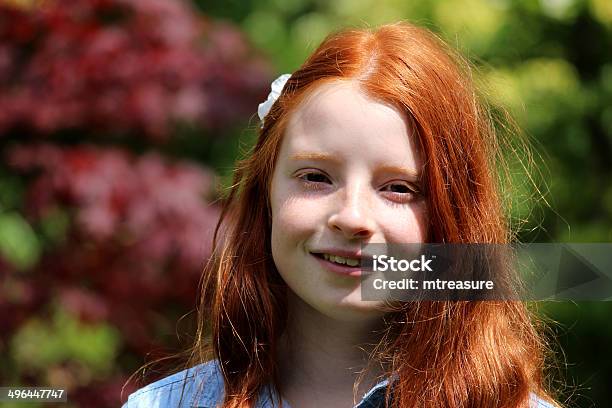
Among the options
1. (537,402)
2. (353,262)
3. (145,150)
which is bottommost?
(537,402)

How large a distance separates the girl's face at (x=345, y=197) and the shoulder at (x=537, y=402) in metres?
0.30

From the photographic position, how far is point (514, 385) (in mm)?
1700

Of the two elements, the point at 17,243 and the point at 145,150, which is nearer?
the point at 17,243

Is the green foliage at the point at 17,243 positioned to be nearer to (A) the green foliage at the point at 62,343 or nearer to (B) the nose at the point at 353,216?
(A) the green foliage at the point at 62,343

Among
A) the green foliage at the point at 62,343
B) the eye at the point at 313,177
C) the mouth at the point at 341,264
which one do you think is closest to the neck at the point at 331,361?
the mouth at the point at 341,264

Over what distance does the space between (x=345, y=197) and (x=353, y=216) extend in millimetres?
44

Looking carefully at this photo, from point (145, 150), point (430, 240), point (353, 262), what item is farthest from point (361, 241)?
point (145, 150)

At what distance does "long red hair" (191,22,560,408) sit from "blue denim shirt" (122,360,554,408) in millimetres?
30

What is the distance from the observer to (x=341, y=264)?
164 cm

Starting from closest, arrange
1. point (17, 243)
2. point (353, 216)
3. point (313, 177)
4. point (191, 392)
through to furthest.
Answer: point (353, 216) < point (313, 177) < point (191, 392) < point (17, 243)

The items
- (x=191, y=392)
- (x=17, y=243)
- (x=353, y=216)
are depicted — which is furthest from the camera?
(x=17, y=243)

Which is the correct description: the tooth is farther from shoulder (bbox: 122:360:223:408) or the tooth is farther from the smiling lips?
shoulder (bbox: 122:360:223:408)

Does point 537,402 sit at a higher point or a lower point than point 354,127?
lower

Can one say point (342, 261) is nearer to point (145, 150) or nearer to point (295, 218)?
point (295, 218)
